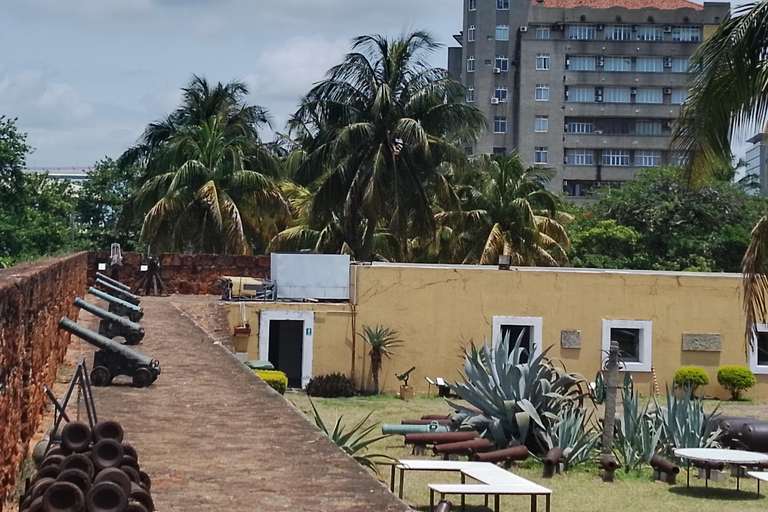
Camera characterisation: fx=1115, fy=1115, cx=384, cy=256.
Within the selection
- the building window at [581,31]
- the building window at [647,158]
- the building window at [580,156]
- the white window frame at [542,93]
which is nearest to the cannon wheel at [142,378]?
the white window frame at [542,93]

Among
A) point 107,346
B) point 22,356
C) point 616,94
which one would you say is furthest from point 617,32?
point 22,356

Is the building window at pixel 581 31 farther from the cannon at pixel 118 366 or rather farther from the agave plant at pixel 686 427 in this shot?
the cannon at pixel 118 366

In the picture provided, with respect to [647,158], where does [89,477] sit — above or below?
below

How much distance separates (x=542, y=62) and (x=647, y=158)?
9.44 metres

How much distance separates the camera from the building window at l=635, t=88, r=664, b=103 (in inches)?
2766

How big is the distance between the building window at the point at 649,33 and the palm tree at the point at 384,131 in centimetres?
4202

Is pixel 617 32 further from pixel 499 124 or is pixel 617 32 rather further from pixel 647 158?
pixel 499 124

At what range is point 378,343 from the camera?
25.9 meters

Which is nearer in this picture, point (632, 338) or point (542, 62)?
point (632, 338)

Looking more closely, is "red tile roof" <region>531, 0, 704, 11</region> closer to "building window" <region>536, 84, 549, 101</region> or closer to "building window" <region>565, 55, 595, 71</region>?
"building window" <region>565, 55, 595, 71</region>

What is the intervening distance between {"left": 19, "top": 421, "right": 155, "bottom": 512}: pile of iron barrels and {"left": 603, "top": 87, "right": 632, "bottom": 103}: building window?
217 feet

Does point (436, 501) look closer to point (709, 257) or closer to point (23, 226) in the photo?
point (709, 257)

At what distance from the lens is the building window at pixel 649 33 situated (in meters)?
70.2

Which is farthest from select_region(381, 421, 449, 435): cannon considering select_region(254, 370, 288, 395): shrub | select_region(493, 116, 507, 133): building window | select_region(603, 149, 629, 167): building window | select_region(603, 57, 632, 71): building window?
select_region(603, 57, 632, 71): building window
